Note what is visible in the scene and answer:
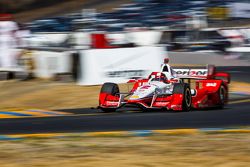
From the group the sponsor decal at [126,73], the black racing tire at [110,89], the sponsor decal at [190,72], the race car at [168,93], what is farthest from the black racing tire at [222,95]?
the sponsor decal at [126,73]

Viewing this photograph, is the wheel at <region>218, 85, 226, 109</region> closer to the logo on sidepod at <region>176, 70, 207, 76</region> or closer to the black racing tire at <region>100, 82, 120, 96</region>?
the logo on sidepod at <region>176, 70, 207, 76</region>

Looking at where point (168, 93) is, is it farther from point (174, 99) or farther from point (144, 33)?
point (144, 33)

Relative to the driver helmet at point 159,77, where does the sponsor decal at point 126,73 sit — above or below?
below

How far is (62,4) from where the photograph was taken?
4847 cm

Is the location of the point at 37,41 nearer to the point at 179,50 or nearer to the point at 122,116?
the point at 179,50

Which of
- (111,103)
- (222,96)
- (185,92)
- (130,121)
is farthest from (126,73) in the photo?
(130,121)

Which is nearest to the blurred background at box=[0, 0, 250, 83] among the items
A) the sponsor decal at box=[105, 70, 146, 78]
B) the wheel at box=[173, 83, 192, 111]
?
the sponsor decal at box=[105, 70, 146, 78]

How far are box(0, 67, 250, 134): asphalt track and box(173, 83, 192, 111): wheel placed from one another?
19 cm

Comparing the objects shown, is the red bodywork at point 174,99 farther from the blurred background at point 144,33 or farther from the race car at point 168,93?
the blurred background at point 144,33

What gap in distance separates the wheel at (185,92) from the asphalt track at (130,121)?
0.19 meters

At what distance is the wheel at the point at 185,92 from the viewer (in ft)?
37.2

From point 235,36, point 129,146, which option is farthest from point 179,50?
point 129,146

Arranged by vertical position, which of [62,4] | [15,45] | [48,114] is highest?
[62,4]

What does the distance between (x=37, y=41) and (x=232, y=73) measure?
854 cm
